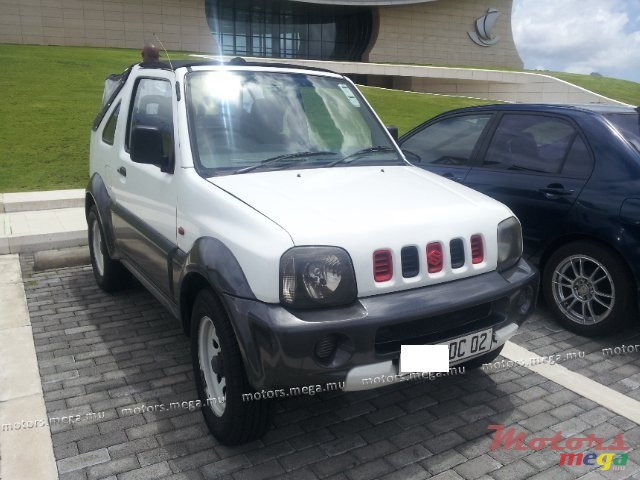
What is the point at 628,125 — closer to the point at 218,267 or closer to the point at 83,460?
the point at 218,267

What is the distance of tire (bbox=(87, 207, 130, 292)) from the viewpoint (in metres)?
5.28

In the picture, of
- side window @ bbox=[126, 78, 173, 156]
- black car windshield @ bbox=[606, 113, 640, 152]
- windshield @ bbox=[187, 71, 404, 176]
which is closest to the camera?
windshield @ bbox=[187, 71, 404, 176]

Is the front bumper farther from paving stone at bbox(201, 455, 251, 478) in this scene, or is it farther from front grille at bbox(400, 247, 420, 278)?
paving stone at bbox(201, 455, 251, 478)

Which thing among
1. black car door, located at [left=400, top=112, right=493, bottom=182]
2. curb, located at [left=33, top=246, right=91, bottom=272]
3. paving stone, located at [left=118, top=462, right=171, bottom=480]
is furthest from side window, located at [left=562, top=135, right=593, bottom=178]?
curb, located at [left=33, top=246, right=91, bottom=272]

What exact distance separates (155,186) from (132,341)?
140cm

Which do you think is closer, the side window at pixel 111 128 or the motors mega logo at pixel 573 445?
the motors mega logo at pixel 573 445

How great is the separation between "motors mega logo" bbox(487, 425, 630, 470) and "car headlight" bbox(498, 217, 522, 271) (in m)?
0.95

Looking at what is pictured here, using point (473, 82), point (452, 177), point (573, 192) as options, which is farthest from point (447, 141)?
point (473, 82)

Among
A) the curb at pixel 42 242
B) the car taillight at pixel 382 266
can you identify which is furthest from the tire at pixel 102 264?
the car taillight at pixel 382 266

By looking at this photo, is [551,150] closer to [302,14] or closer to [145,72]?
[145,72]

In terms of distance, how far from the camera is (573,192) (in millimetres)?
4551

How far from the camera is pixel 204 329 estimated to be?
3.19 metres

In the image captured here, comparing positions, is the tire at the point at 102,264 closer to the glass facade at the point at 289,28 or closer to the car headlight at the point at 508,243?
the car headlight at the point at 508,243

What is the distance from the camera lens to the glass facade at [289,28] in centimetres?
4628
